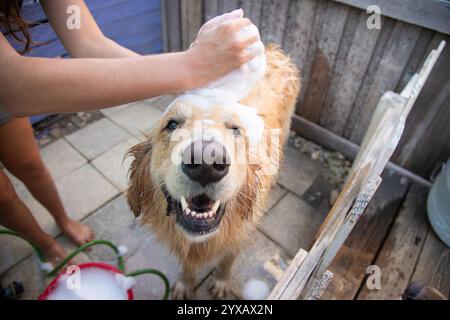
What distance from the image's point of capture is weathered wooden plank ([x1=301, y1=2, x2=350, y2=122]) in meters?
2.93

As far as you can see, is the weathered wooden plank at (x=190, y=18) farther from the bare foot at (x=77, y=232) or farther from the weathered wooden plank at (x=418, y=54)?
the bare foot at (x=77, y=232)

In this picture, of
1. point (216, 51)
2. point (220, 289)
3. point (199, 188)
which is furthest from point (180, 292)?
point (216, 51)

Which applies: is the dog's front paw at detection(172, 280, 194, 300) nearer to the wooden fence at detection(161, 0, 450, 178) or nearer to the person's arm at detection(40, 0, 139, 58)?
the person's arm at detection(40, 0, 139, 58)

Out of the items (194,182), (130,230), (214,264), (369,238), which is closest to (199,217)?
(194,182)

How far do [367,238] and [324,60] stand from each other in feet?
6.08

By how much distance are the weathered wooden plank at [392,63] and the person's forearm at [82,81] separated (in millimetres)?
2316

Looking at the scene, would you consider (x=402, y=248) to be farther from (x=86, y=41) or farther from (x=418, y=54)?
(x=86, y=41)

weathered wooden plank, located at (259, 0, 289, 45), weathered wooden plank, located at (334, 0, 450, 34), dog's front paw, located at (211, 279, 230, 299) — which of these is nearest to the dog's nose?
dog's front paw, located at (211, 279, 230, 299)

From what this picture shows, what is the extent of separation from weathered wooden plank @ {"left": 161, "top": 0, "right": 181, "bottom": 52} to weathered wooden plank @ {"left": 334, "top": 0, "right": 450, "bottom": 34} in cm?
250

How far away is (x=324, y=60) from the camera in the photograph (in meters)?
3.22

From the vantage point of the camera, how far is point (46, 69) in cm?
113

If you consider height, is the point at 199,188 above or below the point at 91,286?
above
